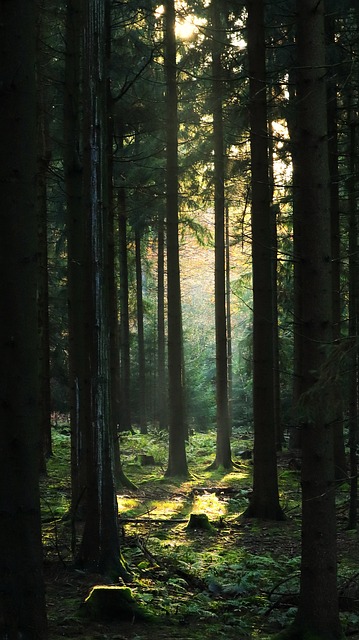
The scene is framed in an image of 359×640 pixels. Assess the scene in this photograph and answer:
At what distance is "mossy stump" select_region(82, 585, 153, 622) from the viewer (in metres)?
5.77

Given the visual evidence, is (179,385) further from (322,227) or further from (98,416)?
(322,227)

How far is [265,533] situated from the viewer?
10.2 meters

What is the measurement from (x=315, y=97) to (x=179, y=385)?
10855 millimetres

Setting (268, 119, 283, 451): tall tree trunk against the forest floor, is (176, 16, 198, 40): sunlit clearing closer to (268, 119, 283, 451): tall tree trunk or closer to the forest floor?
(268, 119, 283, 451): tall tree trunk

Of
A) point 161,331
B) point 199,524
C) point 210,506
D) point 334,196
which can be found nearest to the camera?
point 199,524

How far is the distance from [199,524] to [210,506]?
7.52 feet

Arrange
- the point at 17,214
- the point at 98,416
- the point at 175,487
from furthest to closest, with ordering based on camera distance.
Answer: the point at 175,487 → the point at 98,416 → the point at 17,214

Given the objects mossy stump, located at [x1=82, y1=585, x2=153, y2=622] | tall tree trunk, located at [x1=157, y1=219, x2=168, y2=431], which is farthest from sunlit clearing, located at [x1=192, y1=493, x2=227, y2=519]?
tall tree trunk, located at [x1=157, y1=219, x2=168, y2=431]

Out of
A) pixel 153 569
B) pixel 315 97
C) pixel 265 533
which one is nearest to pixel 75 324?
pixel 153 569

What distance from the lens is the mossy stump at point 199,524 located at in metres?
10.3

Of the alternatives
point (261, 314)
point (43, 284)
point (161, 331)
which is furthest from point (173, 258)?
point (161, 331)

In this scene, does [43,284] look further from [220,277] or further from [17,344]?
[17,344]

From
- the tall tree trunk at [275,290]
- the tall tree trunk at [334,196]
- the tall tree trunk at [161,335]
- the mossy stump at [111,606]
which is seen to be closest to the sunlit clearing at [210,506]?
the tall tree trunk at [334,196]

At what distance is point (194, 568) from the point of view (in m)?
8.03
